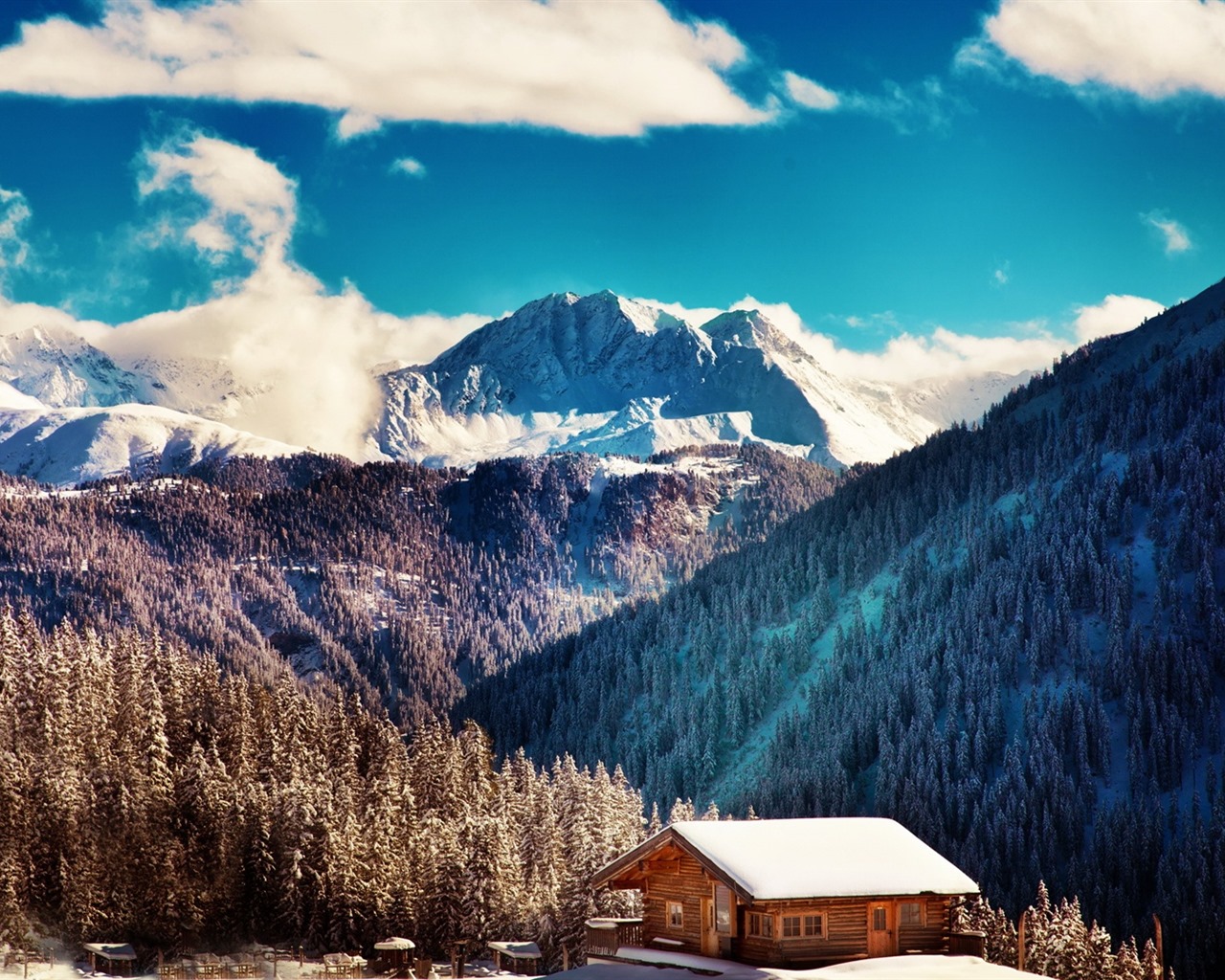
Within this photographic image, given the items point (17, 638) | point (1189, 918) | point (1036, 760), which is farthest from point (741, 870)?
point (1036, 760)

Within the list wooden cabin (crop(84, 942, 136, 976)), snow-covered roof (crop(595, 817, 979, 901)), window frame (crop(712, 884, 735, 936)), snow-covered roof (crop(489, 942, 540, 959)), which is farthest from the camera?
snow-covered roof (crop(489, 942, 540, 959))

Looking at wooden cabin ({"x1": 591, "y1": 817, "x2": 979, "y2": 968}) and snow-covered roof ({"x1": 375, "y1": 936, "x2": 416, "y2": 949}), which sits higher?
wooden cabin ({"x1": 591, "y1": 817, "x2": 979, "y2": 968})

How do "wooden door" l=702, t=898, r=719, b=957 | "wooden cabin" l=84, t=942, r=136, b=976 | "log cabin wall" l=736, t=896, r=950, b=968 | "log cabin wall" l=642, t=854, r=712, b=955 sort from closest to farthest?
"log cabin wall" l=736, t=896, r=950, b=968
"wooden door" l=702, t=898, r=719, b=957
"log cabin wall" l=642, t=854, r=712, b=955
"wooden cabin" l=84, t=942, r=136, b=976

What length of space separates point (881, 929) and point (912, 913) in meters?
1.51

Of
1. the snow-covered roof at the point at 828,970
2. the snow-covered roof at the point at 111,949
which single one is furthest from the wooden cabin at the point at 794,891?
the snow-covered roof at the point at 111,949

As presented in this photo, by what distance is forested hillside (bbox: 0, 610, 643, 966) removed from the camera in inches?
3275

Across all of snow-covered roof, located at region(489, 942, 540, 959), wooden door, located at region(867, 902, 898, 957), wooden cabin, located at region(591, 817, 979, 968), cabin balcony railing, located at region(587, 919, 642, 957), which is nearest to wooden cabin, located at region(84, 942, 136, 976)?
snow-covered roof, located at region(489, 942, 540, 959)

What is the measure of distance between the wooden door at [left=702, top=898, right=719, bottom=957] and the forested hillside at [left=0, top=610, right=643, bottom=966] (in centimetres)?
3462

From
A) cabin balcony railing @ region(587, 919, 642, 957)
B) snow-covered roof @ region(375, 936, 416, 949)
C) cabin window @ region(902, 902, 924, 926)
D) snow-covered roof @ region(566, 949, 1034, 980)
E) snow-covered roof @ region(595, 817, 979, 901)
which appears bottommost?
snow-covered roof @ region(375, 936, 416, 949)

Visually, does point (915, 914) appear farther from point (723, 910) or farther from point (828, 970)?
point (723, 910)

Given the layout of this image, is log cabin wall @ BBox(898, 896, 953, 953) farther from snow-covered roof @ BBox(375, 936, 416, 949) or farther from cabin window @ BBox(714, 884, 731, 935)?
snow-covered roof @ BBox(375, 936, 416, 949)

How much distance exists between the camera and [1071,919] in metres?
99.1

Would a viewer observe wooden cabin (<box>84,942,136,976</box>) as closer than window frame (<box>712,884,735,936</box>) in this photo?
No

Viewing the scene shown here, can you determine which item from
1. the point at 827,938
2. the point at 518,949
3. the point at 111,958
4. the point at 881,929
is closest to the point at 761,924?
the point at 827,938
